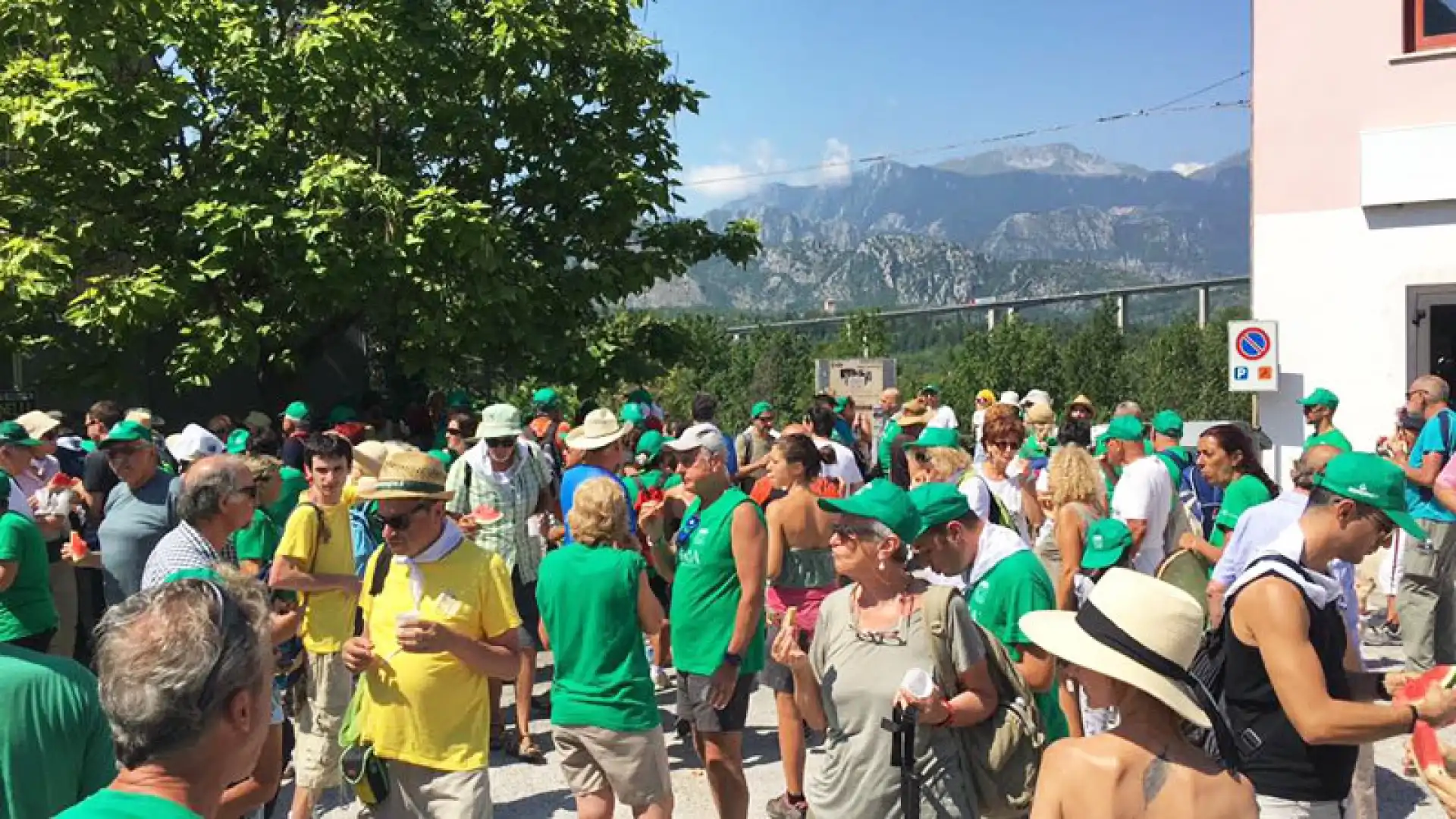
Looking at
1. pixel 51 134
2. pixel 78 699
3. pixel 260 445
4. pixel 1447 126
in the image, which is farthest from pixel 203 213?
pixel 1447 126

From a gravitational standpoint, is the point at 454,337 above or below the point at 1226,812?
above

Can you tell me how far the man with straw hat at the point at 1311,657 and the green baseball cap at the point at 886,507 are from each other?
961 millimetres

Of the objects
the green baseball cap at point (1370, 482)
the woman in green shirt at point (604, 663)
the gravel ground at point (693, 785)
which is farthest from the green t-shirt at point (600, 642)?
the green baseball cap at point (1370, 482)

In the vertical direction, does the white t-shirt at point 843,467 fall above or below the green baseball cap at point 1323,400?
below

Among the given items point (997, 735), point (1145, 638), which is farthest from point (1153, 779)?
point (997, 735)

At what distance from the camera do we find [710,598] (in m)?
5.21

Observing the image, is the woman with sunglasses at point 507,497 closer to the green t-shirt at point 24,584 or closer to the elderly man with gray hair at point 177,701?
the green t-shirt at point 24,584

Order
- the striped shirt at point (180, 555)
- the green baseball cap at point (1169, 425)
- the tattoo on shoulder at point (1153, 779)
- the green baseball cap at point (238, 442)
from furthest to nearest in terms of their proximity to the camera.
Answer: the green baseball cap at point (238, 442) < the green baseball cap at point (1169, 425) < the striped shirt at point (180, 555) < the tattoo on shoulder at point (1153, 779)

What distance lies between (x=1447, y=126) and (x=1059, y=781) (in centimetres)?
1177

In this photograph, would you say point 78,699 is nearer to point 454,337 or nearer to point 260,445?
point 260,445

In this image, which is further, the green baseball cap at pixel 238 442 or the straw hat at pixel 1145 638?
the green baseball cap at pixel 238 442

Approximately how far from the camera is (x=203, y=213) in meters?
12.2

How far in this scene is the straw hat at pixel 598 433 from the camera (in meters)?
6.55

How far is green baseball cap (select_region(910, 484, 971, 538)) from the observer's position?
3682 mm
